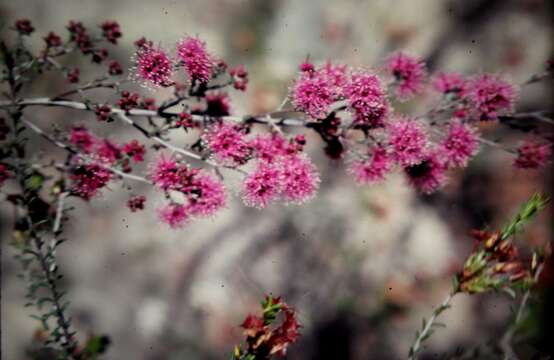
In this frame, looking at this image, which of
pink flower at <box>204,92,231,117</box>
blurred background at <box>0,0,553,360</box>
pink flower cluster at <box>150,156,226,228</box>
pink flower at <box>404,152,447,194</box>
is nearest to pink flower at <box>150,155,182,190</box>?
pink flower cluster at <box>150,156,226,228</box>

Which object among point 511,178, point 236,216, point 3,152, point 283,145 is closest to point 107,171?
point 3,152

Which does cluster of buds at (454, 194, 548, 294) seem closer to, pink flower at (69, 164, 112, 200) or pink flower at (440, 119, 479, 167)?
pink flower at (440, 119, 479, 167)

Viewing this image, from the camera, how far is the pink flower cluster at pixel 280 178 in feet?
5.49

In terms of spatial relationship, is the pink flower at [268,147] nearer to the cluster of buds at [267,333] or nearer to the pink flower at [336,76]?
the pink flower at [336,76]

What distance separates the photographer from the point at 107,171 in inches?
72.6

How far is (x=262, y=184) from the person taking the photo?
167 centimetres

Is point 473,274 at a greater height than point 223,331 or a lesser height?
lesser

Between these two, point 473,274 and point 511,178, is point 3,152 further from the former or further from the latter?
point 511,178

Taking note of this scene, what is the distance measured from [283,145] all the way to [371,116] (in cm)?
41

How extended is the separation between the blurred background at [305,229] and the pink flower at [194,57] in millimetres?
3048

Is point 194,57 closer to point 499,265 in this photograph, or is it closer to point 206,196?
point 206,196

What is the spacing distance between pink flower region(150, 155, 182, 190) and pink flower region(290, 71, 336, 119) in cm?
61

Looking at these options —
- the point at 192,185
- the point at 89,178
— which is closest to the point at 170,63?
the point at 192,185

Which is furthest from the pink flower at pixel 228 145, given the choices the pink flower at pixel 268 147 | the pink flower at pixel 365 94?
the pink flower at pixel 365 94
